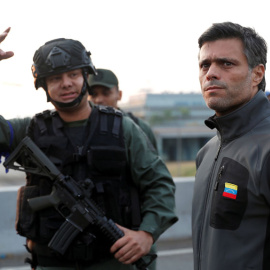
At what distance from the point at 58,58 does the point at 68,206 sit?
34.7 inches

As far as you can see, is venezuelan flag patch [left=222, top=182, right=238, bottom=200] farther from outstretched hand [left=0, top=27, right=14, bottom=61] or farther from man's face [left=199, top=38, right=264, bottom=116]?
outstretched hand [left=0, top=27, right=14, bottom=61]

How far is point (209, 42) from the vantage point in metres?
2.04

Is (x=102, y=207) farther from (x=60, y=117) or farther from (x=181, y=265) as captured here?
(x=181, y=265)

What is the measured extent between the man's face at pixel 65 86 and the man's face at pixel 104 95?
197 cm

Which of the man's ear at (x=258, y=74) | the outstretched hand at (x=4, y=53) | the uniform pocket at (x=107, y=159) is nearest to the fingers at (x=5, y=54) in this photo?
the outstretched hand at (x=4, y=53)

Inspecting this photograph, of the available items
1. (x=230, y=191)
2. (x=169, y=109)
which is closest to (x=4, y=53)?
(x=230, y=191)

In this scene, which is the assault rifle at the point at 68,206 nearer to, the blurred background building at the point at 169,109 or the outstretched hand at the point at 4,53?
the outstretched hand at the point at 4,53

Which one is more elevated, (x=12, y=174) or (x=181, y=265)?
(x=181, y=265)

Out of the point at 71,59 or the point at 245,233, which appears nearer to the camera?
the point at 245,233

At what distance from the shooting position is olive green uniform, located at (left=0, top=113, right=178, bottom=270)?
2.78 m

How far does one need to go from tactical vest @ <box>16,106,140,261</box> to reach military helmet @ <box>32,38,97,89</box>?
30 centimetres

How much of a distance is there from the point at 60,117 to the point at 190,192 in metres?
4.33

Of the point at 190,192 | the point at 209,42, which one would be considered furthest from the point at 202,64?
the point at 190,192

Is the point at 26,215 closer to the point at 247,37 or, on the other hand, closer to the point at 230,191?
the point at 230,191
